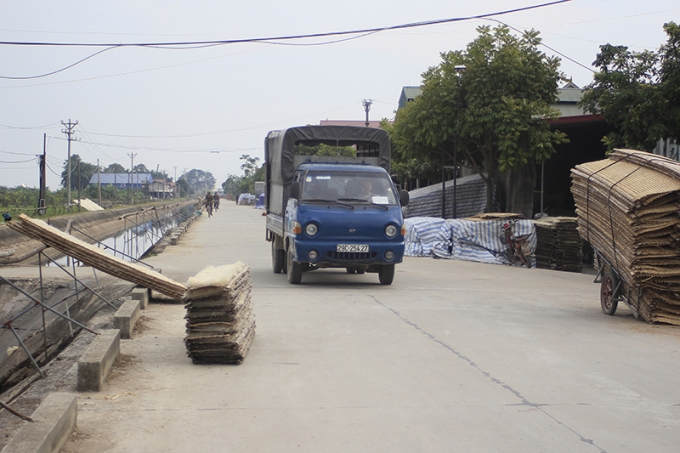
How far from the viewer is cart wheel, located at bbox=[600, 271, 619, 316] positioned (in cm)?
1049

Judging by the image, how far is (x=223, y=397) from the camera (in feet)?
18.8

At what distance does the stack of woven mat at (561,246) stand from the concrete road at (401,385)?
30.1 ft

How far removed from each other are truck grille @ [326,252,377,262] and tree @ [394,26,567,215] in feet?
48.7

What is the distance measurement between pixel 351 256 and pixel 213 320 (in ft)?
20.4

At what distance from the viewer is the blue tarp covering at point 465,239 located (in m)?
20.6

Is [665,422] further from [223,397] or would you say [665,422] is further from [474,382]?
[223,397]

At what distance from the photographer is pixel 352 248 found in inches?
498

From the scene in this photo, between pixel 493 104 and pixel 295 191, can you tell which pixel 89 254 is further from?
pixel 493 104

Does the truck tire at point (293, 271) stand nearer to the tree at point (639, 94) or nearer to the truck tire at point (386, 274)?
the truck tire at point (386, 274)

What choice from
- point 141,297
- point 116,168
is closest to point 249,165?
point 116,168

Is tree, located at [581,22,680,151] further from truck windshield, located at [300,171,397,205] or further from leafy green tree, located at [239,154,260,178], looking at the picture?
leafy green tree, located at [239,154,260,178]

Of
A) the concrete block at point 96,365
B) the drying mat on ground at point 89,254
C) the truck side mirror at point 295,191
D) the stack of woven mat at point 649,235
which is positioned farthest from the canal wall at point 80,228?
the stack of woven mat at point 649,235

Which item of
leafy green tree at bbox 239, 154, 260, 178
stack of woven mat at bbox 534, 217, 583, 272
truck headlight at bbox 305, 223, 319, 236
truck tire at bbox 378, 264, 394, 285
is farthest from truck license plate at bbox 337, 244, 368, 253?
leafy green tree at bbox 239, 154, 260, 178

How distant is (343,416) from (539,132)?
22559mm
